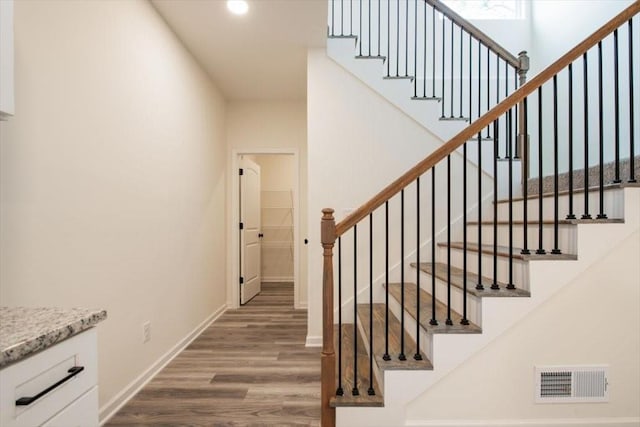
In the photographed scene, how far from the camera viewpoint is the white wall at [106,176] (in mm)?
1445

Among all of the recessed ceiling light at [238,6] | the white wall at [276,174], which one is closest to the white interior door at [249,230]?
the white wall at [276,174]

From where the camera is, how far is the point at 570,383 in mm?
1739

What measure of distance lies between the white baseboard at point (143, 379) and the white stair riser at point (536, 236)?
2.71 metres

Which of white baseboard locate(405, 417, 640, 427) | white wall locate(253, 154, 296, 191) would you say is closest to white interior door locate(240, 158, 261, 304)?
white wall locate(253, 154, 296, 191)

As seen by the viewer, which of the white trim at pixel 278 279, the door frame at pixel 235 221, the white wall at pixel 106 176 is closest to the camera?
the white wall at pixel 106 176

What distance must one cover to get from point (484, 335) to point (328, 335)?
82 centimetres

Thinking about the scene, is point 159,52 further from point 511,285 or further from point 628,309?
point 628,309

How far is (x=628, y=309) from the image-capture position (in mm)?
1707

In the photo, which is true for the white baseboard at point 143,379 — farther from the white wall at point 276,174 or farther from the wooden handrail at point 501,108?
the white wall at point 276,174

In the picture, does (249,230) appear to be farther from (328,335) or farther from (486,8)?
Answer: (486,8)

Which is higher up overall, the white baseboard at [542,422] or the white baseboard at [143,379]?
the white baseboard at [542,422]

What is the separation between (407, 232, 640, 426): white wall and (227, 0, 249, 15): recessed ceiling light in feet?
9.16

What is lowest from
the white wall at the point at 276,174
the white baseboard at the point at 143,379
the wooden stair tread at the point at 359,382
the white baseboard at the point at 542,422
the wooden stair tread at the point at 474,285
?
the white baseboard at the point at 143,379

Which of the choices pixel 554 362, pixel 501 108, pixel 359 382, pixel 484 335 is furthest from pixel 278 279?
pixel 501 108
